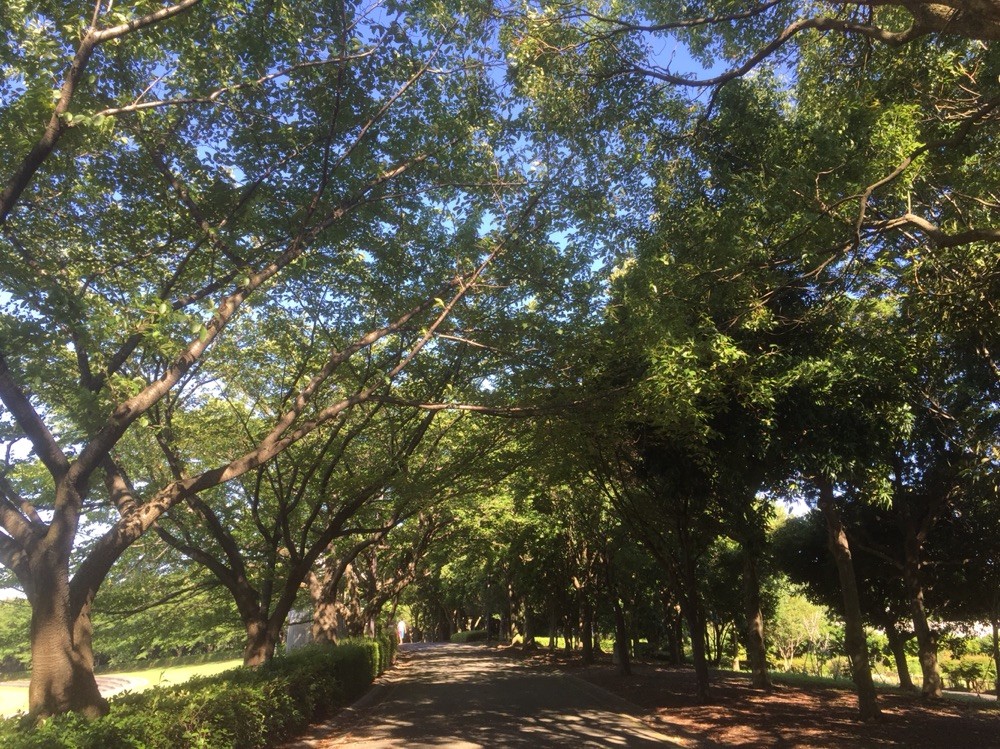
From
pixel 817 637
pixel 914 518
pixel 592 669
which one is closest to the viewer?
pixel 914 518

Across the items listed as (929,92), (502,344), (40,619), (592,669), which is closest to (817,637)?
(592,669)

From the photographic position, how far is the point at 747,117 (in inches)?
A: 357

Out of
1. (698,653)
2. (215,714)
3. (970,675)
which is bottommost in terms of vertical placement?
(970,675)

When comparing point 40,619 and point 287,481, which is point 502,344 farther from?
point 287,481

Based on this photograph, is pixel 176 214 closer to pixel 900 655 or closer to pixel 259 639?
pixel 259 639

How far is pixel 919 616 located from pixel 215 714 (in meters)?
12.8

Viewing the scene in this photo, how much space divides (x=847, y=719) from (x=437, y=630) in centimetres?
5587

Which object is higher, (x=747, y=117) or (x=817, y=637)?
(x=747, y=117)

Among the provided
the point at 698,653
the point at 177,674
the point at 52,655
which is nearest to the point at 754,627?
the point at 698,653

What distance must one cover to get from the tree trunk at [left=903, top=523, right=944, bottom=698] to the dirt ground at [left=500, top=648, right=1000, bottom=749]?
15.3 inches

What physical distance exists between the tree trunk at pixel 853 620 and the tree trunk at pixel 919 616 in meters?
3.11

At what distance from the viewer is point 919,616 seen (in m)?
13.1

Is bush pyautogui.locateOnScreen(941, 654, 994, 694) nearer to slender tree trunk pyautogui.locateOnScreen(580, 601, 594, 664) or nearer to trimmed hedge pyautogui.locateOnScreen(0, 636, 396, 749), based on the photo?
slender tree trunk pyautogui.locateOnScreen(580, 601, 594, 664)

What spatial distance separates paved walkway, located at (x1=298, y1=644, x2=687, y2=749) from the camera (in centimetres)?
991
